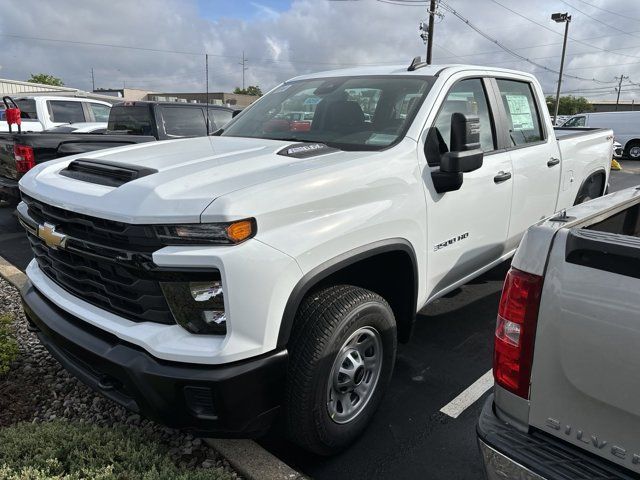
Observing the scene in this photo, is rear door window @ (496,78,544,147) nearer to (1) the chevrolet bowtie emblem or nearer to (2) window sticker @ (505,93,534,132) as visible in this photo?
(2) window sticker @ (505,93,534,132)

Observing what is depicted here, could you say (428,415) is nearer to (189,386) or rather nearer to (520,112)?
(189,386)

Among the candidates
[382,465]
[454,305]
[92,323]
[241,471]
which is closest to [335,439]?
[382,465]

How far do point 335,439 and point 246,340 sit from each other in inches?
34.2

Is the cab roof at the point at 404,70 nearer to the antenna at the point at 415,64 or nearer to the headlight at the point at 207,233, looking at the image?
the antenna at the point at 415,64

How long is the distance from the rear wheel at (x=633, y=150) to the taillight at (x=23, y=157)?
24.2 metres

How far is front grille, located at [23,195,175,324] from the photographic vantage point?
2014mm

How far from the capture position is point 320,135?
127 inches

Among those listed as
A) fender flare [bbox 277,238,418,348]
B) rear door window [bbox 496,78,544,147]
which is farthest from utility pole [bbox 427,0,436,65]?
fender flare [bbox 277,238,418,348]

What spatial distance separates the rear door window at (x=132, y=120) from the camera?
7.54 metres

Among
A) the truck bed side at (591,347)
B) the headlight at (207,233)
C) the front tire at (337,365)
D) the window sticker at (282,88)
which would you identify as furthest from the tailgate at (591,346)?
the window sticker at (282,88)

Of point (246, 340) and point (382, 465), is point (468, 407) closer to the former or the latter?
point (382, 465)

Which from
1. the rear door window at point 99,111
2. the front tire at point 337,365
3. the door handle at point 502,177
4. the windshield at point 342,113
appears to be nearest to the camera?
the front tire at point 337,365

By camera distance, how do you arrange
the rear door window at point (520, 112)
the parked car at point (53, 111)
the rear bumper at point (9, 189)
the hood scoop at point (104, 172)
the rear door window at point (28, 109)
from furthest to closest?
the rear door window at point (28, 109), the parked car at point (53, 111), the rear bumper at point (9, 189), the rear door window at point (520, 112), the hood scoop at point (104, 172)

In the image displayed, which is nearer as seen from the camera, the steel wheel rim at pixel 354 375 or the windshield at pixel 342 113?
the steel wheel rim at pixel 354 375
